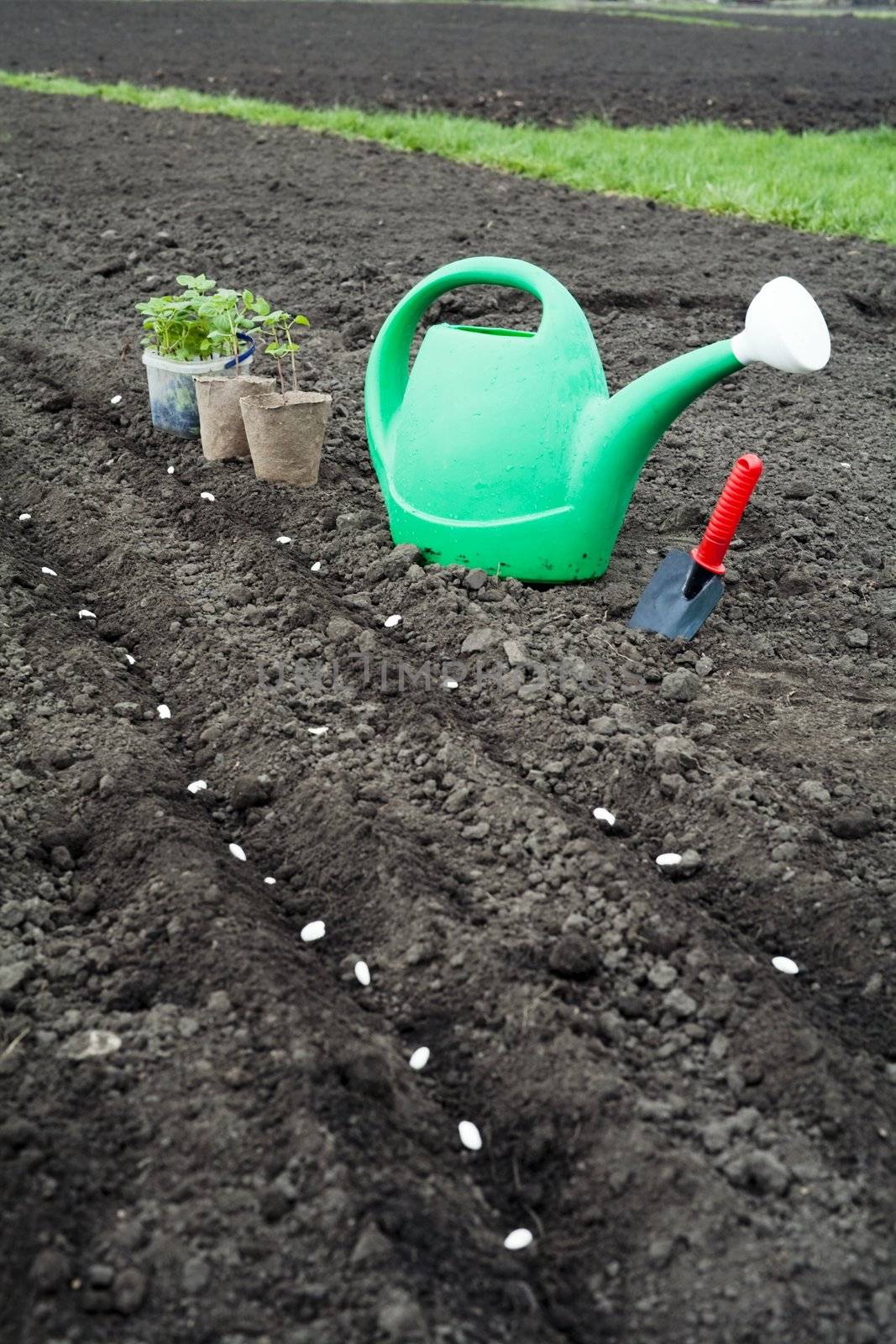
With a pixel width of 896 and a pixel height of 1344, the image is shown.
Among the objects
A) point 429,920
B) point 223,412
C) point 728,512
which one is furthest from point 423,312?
point 429,920

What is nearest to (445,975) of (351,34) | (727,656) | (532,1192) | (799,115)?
(532,1192)

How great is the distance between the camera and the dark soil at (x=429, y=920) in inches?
59.4

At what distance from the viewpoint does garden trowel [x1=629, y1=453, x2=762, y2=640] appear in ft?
8.79

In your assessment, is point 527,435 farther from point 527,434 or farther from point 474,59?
point 474,59

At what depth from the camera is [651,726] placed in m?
2.51

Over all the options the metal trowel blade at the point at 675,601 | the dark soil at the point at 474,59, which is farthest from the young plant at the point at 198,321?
the dark soil at the point at 474,59

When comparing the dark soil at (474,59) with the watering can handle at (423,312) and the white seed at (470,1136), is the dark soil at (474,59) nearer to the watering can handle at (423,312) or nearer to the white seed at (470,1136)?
the watering can handle at (423,312)

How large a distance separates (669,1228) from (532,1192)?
7.0 inches

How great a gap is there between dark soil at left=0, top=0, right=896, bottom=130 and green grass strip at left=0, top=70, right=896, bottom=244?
0.87 metres

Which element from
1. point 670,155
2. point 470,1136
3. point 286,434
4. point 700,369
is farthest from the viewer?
point 670,155

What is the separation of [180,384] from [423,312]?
87 cm

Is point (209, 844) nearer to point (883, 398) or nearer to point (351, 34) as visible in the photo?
point (883, 398)

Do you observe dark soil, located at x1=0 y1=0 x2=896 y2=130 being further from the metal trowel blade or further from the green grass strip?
the metal trowel blade

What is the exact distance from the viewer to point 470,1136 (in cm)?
170
